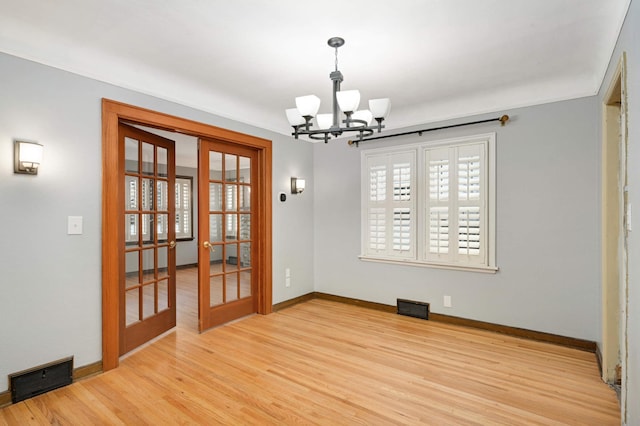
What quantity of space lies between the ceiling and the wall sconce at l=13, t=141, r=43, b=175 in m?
0.64

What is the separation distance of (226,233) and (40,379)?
6.70 feet

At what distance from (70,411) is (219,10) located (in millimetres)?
2740

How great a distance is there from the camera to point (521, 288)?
3.52m

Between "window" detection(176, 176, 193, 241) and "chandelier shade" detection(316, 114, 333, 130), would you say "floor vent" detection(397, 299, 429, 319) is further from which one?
"window" detection(176, 176, 193, 241)

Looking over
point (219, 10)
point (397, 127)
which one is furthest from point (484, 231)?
point (219, 10)

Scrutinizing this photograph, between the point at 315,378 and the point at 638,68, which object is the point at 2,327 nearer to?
the point at 315,378

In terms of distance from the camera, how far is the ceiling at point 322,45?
212 centimetres

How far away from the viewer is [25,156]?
2.33 m

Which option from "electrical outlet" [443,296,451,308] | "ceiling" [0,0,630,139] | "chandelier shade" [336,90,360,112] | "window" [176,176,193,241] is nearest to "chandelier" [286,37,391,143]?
"chandelier shade" [336,90,360,112]

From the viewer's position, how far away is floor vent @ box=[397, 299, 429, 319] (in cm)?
410

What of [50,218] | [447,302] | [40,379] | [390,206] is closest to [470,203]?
[390,206]

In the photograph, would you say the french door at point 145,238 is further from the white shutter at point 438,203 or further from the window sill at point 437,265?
the white shutter at point 438,203

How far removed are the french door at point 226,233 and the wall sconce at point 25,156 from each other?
4.70 ft

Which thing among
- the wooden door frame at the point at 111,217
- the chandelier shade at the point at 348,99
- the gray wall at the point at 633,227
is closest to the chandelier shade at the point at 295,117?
the chandelier shade at the point at 348,99
